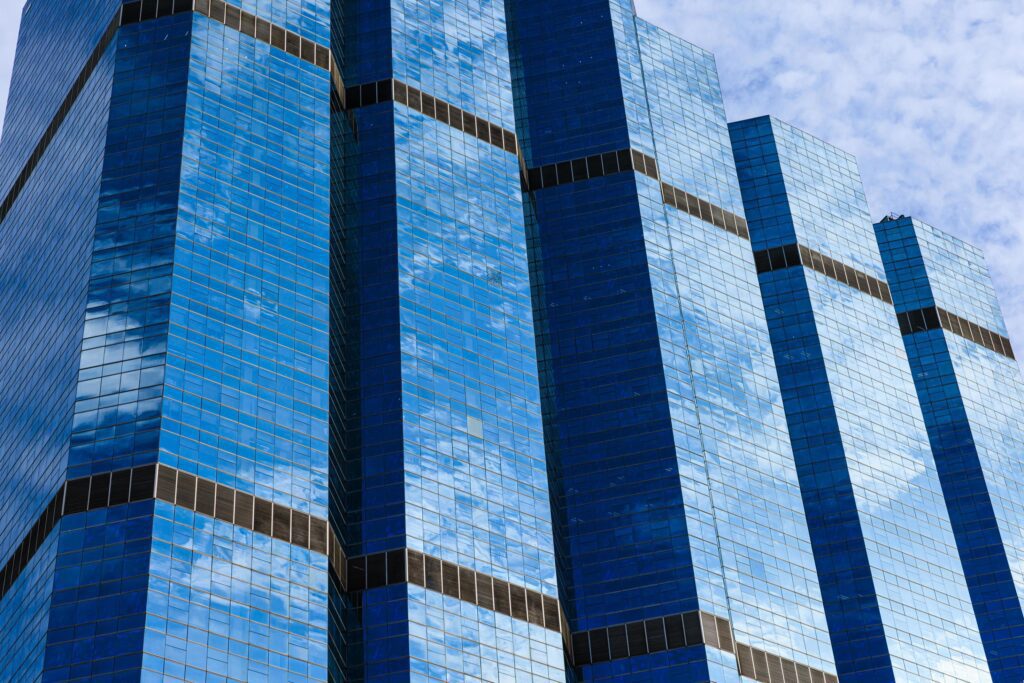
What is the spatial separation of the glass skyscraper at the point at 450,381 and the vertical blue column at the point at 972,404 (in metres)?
0.56

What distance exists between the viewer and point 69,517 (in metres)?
107

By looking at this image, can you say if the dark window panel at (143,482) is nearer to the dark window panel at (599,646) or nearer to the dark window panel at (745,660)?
the dark window panel at (599,646)

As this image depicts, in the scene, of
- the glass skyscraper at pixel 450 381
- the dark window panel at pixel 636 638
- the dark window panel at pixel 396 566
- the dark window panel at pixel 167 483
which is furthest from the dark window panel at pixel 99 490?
the dark window panel at pixel 636 638

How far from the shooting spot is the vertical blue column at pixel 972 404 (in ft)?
542

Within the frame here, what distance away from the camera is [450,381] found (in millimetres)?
127875

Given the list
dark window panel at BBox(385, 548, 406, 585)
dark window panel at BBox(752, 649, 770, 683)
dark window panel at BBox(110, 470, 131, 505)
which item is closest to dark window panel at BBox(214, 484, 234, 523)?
dark window panel at BBox(110, 470, 131, 505)

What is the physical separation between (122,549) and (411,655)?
800 inches

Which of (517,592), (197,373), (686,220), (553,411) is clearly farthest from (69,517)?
(686,220)

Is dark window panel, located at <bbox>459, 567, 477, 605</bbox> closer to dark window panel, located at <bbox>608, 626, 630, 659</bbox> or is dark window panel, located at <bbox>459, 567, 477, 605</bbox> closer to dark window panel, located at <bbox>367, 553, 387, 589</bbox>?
dark window panel, located at <bbox>367, 553, 387, 589</bbox>

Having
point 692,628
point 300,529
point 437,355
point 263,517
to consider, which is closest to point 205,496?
point 263,517

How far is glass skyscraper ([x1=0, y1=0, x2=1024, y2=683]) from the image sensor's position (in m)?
110

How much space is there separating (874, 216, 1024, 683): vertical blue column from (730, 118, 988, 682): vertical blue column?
1022cm

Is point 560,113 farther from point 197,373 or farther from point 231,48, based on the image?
point 197,373

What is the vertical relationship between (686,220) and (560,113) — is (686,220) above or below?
below
